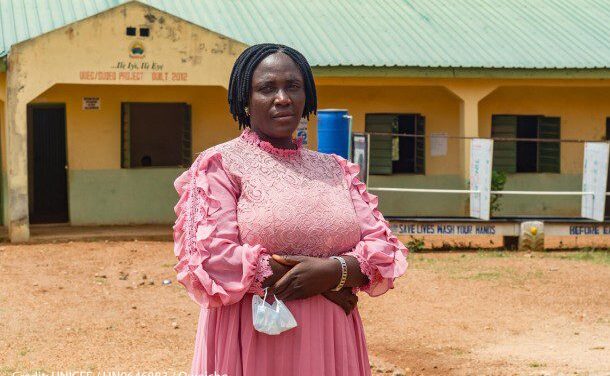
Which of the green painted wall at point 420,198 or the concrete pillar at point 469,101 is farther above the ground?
the concrete pillar at point 469,101

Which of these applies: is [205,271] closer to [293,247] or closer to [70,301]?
[293,247]

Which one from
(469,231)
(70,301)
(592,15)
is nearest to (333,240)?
(70,301)

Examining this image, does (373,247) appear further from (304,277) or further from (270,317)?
(270,317)

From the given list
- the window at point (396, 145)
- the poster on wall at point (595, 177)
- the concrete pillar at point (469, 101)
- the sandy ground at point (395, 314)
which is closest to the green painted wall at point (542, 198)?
the concrete pillar at point (469, 101)

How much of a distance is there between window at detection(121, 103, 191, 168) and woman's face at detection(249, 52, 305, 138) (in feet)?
40.9

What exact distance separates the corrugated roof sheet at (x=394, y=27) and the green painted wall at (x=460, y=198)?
210 cm

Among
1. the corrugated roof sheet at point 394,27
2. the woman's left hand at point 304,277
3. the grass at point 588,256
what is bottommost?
the grass at point 588,256

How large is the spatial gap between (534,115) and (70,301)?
9.94 metres

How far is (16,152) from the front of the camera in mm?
13391

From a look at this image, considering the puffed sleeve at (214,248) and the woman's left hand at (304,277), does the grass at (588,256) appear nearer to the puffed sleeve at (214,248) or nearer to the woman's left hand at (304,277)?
the woman's left hand at (304,277)

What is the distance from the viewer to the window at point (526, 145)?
674 inches

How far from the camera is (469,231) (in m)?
13.5

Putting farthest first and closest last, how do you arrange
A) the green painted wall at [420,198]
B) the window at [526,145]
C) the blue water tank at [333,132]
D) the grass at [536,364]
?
the window at [526,145] → the green painted wall at [420,198] → the blue water tank at [333,132] → the grass at [536,364]

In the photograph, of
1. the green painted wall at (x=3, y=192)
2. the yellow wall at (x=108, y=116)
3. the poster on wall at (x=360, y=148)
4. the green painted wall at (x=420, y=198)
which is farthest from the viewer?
the green painted wall at (x=420, y=198)
